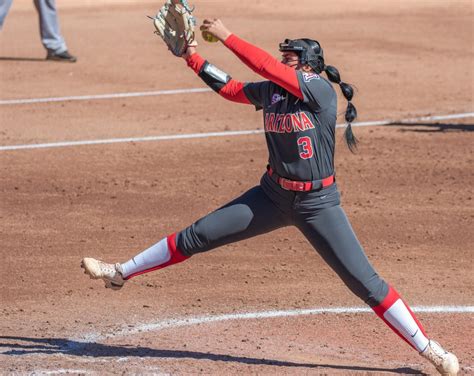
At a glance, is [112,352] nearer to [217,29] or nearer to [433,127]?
[217,29]

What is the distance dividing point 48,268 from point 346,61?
28.4ft

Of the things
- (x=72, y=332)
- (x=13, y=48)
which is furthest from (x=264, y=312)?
(x=13, y=48)

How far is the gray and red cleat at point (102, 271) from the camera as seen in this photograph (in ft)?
22.1

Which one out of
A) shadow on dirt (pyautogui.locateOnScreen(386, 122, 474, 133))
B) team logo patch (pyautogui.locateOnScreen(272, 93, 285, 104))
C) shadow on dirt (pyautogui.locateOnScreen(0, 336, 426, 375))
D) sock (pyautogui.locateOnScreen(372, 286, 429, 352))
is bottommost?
shadow on dirt (pyautogui.locateOnScreen(386, 122, 474, 133))

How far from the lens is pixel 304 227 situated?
21.5ft

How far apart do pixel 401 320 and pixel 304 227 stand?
80cm

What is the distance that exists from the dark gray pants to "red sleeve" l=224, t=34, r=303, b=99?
0.66 m

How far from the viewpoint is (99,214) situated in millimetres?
10023

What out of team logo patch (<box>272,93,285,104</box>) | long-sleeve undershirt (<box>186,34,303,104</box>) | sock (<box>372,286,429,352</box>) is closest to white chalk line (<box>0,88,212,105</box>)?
team logo patch (<box>272,93,285,104</box>)

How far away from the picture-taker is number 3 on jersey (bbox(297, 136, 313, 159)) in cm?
641

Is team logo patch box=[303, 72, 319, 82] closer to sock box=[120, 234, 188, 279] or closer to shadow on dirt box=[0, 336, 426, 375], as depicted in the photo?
sock box=[120, 234, 188, 279]

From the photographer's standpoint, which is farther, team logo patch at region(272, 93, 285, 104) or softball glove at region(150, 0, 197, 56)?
softball glove at region(150, 0, 197, 56)

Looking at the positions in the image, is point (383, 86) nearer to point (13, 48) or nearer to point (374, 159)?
point (374, 159)

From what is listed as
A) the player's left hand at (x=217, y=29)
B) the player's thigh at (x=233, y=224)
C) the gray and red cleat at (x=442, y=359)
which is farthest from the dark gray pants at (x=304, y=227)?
the player's left hand at (x=217, y=29)
